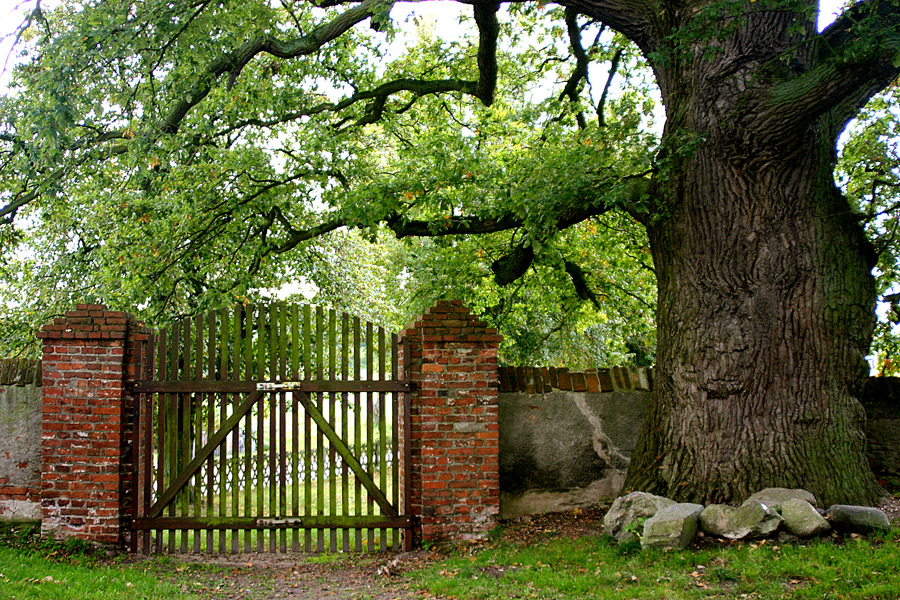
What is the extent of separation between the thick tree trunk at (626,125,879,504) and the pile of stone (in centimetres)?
31

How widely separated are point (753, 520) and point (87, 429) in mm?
5860

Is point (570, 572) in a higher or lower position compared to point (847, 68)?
lower

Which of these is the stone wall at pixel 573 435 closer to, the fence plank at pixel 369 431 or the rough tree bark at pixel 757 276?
the rough tree bark at pixel 757 276

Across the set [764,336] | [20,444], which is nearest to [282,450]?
[20,444]

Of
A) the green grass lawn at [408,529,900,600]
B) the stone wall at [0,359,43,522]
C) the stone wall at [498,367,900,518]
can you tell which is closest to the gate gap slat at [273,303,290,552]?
the green grass lawn at [408,529,900,600]

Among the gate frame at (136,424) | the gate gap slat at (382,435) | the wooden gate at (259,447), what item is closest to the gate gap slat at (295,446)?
the wooden gate at (259,447)

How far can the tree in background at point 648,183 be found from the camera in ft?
19.6

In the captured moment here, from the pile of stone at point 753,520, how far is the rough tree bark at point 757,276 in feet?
1.03

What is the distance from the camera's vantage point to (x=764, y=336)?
6.07m

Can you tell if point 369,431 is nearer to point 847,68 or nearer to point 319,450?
point 319,450

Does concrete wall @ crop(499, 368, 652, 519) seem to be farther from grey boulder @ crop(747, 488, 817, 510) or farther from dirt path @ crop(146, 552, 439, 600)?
grey boulder @ crop(747, 488, 817, 510)

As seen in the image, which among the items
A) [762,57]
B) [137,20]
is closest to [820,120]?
[762,57]

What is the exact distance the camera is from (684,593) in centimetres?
472

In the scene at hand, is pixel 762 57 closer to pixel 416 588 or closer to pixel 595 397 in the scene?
pixel 595 397
